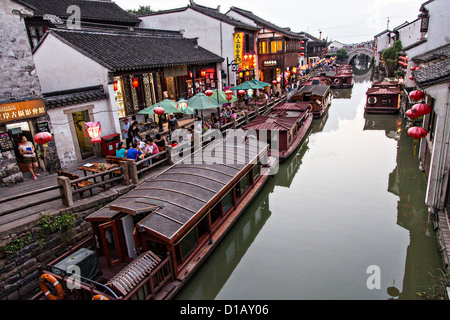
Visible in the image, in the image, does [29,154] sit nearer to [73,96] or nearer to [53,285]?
[73,96]

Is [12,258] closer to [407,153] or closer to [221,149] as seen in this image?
[221,149]

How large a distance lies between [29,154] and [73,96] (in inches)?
119

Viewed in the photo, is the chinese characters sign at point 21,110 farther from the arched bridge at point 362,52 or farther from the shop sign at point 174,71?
the arched bridge at point 362,52

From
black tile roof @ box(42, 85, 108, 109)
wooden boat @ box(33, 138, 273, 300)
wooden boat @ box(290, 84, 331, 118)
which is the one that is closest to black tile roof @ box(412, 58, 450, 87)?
wooden boat @ box(33, 138, 273, 300)

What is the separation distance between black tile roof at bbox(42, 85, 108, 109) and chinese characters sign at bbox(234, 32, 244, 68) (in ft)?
45.6

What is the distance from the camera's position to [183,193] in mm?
8508

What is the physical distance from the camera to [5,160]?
1003cm

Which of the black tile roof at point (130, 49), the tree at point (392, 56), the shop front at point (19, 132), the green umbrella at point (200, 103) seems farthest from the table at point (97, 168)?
the tree at point (392, 56)

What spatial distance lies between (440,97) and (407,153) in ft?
34.4

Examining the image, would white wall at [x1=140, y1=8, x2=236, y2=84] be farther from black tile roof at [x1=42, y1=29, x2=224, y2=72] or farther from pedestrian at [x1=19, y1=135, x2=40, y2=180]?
pedestrian at [x1=19, y1=135, x2=40, y2=180]

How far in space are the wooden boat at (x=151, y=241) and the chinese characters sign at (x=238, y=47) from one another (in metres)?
16.8

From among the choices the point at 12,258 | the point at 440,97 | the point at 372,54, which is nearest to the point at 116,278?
the point at 12,258

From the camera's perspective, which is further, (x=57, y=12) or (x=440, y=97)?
(x=57, y=12)

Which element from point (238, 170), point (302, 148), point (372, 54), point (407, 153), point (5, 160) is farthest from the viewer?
point (372, 54)
